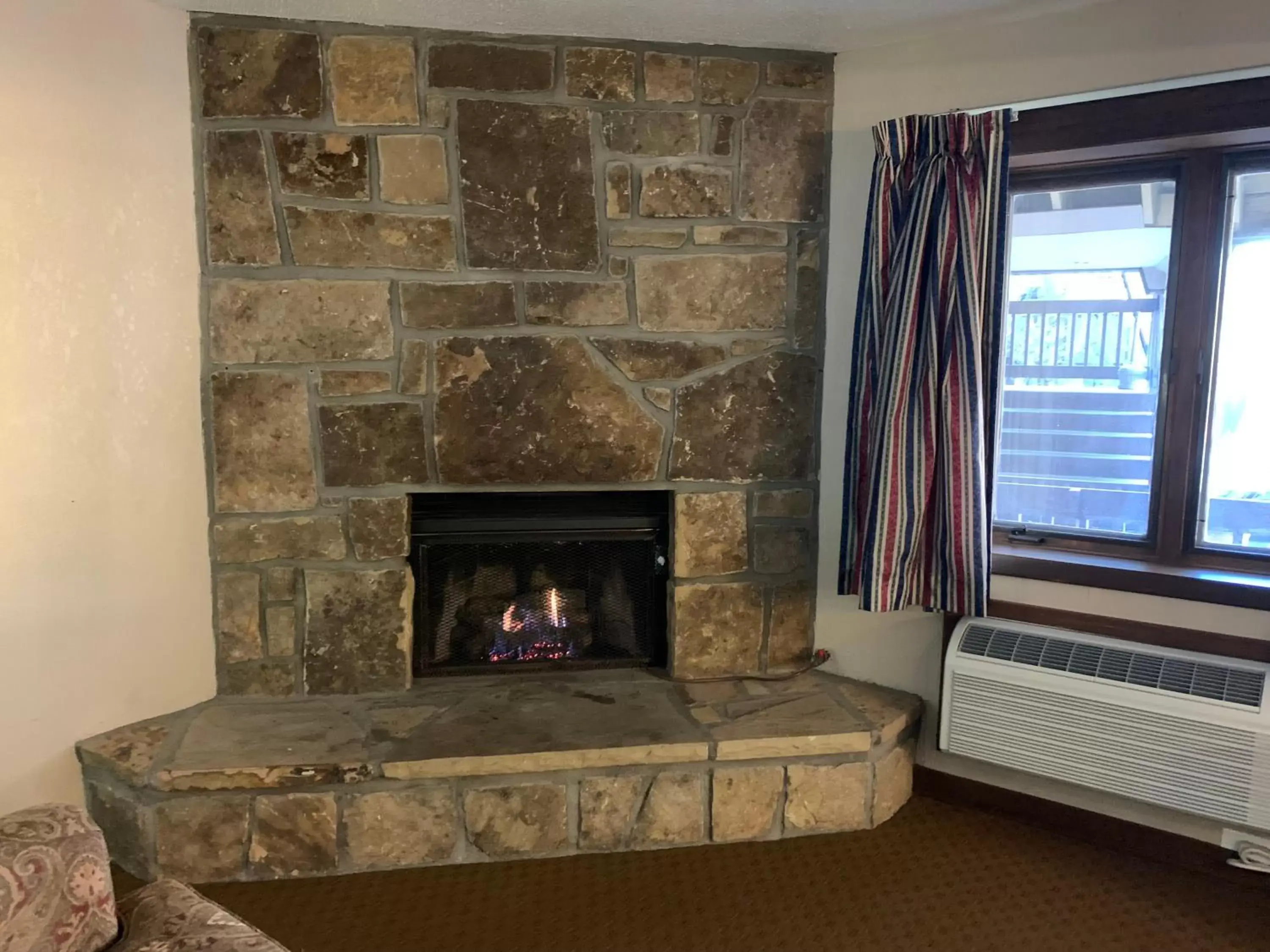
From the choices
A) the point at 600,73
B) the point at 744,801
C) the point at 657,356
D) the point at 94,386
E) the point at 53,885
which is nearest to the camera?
the point at 53,885

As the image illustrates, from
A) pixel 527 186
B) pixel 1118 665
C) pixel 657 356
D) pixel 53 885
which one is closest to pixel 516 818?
pixel 53 885

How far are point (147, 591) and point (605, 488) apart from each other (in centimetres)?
123

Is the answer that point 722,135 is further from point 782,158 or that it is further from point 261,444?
point 261,444

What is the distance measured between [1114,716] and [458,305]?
76.5 inches

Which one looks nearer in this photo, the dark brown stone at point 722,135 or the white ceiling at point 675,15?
the white ceiling at point 675,15

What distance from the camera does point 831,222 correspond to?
2453 mm

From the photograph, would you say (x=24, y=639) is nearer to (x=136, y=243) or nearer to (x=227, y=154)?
(x=136, y=243)

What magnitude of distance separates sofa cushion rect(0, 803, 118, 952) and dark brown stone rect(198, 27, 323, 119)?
68.3 inches

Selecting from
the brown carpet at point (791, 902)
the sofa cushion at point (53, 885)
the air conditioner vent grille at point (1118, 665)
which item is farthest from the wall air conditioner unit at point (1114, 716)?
the sofa cushion at point (53, 885)

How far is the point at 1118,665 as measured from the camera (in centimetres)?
212

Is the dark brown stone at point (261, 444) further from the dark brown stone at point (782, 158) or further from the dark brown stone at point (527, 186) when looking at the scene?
the dark brown stone at point (782, 158)

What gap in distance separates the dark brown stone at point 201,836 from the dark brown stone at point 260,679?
415 mm

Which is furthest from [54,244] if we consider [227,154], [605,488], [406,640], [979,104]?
[979,104]

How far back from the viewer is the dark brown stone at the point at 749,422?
246cm
